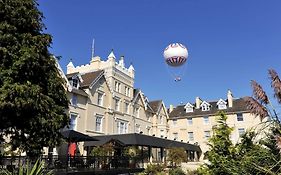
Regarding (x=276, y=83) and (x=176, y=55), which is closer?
(x=276, y=83)

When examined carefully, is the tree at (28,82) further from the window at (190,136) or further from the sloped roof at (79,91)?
the window at (190,136)

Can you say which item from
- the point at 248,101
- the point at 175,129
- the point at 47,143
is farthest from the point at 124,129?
the point at 248,101

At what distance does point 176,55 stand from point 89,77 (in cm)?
2342

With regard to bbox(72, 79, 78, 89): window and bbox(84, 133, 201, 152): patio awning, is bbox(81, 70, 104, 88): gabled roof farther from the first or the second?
bbox(84, 133, 201, 152): patio awning

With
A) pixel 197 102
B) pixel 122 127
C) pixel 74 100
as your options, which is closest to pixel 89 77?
pixel 74 100

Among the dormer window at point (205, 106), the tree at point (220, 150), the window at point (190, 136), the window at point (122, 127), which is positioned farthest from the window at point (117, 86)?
the tree at point (220, 150)

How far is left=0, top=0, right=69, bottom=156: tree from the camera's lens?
11.9m

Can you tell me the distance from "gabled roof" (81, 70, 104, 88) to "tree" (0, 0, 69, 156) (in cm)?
1985

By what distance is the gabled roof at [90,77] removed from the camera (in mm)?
34944

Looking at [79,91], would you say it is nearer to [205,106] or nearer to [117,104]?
[117,104]

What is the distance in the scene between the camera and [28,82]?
40.1 feet

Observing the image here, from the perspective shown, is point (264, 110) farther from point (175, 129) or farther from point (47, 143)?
point (175, 129)

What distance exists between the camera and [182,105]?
6066cm

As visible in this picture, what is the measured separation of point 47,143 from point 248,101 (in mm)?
9577
